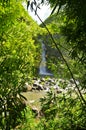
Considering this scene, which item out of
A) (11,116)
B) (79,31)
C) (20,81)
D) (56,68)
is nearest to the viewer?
(79,31)

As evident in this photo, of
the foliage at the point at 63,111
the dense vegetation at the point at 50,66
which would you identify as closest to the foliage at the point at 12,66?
the dense vegetation at the point at 50,66

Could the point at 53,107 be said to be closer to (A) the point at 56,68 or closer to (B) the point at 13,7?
(A) the point at 56,68

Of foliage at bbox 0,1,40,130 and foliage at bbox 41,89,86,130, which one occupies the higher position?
foliage at bbox 0,1,40,130

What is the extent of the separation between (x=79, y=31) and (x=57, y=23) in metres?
2.00

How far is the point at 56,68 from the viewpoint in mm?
6703

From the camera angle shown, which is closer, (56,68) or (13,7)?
(13,7)

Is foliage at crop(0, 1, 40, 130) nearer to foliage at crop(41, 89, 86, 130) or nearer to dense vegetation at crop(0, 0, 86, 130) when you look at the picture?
dense vegetation at crop(0, 0, 86, 130)

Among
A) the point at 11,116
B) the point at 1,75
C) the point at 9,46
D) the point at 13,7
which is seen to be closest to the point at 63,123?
the point at 11,116

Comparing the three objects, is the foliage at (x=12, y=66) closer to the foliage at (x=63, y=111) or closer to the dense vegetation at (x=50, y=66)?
the dense vegetation at (x=50, y=66)

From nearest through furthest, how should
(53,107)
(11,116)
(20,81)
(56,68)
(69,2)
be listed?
(69,2) → (11,116) → (20,81) → (53,107) → (56,68)

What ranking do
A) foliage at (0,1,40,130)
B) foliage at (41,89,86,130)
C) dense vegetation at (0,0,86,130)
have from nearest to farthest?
1. dense vegetation at (0,0,86,130)
2. foliage at (0,1,40,130)
3. foliage at (41,89,86,130)

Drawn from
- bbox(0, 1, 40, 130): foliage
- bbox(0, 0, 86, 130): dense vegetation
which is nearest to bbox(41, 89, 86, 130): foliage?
bbox(0, 0, 86, 130): dense vegetation

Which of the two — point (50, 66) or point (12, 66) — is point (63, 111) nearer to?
point (50, 66)

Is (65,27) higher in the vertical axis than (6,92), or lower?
higher
